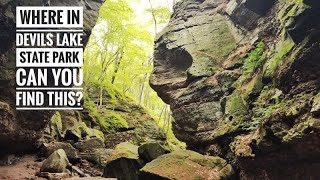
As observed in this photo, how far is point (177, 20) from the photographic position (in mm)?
15586

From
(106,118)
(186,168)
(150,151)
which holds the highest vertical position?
(186,168)

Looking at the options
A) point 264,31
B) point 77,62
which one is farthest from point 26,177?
point 264,31

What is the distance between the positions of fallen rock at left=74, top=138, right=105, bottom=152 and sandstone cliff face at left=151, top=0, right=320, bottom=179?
4870 millimetres

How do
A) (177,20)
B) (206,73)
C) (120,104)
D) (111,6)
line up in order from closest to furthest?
(206,73) → (177,20) → (111,6) → (120,104)

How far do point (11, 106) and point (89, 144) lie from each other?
506cm

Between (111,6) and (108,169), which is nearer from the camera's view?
(108,169)

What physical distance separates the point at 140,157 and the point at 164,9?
54.6 feet

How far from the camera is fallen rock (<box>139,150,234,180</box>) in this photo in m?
7.77

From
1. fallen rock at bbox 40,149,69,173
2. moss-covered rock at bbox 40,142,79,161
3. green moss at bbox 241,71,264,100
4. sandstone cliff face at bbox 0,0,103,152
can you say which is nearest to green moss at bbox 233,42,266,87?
green moss at bbox 241,71,264,100

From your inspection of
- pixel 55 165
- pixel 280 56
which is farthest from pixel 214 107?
pixel 55 165

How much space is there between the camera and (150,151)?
10.4m

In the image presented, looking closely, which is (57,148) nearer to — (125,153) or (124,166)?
(125,153)

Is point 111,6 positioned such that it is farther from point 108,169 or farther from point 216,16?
point 108,169

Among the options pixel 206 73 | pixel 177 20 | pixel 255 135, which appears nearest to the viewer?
pixel 255 135
